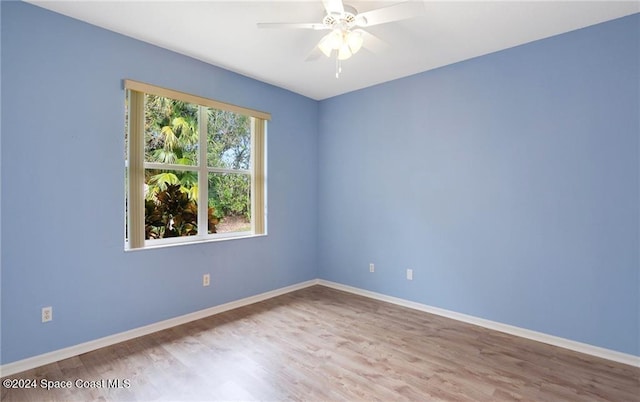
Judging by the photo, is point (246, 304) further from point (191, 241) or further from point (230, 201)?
point (230, 201)

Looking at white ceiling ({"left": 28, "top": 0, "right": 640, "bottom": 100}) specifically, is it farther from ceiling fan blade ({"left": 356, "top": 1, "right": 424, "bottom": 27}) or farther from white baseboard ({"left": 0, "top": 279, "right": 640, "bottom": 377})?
white baseboard ({"left": 0, "top": 279, "right": 640, "bottom": 377})

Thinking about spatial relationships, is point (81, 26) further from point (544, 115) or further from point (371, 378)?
point (544, 115)

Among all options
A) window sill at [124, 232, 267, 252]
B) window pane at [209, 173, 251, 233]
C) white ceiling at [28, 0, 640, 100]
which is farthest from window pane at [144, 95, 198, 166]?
window sill at [124, 232, 267, 252]

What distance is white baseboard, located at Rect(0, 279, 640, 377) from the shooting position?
7.54 feet

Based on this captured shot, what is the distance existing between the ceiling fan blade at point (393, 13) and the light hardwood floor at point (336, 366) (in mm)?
2384

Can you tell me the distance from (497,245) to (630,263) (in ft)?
3.00

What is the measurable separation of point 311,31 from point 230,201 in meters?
2.07

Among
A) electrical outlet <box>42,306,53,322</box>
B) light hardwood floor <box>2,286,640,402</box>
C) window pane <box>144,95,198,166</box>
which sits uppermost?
window pane <box>144,95,198,166</box>

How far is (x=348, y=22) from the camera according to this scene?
2127 millimetres

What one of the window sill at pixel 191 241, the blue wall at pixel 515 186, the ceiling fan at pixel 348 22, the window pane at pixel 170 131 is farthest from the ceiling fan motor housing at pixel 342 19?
the window sill at pixel 191 241

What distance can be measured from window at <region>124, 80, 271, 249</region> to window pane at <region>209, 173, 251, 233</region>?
1 centimetres

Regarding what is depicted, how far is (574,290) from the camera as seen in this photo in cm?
261

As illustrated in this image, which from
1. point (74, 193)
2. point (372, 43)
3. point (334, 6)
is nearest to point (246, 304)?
point (74, 193)

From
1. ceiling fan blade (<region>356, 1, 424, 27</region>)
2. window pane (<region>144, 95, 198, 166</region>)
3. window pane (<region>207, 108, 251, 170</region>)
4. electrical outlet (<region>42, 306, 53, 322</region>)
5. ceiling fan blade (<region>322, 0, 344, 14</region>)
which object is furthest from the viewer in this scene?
window pane (<region>207, 108, 251, 170</region>)
